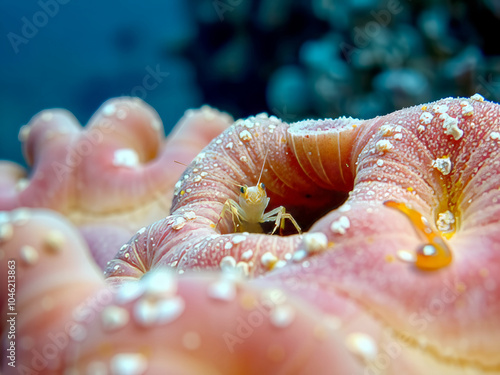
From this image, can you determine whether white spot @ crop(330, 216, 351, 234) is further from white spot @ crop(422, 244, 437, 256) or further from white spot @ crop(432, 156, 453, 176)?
white spot @ crop(432, 156, 453, 176)

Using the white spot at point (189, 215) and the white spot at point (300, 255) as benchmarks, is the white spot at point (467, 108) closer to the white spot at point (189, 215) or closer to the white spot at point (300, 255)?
the white spot at point (300, 255)

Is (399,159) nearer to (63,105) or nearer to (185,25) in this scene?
(185,25)

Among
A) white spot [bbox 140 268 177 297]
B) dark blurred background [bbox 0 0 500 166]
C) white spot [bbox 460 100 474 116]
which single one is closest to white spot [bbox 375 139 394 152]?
white spot [bbox 460 100 474 116]

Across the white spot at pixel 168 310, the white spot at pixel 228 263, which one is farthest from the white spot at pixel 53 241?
the white spot at pixel 228 263

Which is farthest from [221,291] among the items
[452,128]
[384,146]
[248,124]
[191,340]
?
[248,124]

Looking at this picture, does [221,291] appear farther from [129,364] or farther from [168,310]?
[129,364]

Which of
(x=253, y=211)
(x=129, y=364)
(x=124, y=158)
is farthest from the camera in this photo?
(x=124, y=158)

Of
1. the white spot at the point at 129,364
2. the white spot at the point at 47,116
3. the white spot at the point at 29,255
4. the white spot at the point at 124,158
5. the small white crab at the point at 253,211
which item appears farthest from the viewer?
the white spot at the point at 47,116
